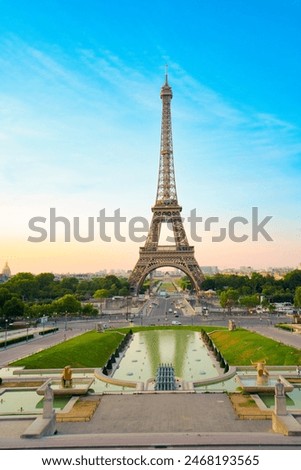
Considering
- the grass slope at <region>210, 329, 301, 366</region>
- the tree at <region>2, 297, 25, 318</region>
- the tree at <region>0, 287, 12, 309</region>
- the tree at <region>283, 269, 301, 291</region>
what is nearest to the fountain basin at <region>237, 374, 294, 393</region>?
the grass slope at <region>210, 329, 301, 366</region>

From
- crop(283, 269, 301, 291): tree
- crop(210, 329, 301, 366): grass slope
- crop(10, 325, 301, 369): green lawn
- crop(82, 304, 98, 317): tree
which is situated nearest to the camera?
crop(10, 325, 301, 369): green lawn

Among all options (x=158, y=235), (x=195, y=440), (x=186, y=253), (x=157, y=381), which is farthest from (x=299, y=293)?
(x=195, y=440)


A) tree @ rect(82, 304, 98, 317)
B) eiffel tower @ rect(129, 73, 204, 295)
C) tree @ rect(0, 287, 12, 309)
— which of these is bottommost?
tree @ rect(82, 304, 98, 317)

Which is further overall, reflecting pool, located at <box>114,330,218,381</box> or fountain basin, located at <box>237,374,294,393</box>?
reflecting pool, located at <box>114,330,218,381</box>

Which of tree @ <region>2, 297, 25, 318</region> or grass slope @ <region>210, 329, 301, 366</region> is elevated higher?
tree @ <region>2, 297, 25, 318</region>

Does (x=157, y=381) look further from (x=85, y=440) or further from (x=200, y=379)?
(x=85, y=440)

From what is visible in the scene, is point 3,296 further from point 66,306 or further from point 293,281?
point 293,281

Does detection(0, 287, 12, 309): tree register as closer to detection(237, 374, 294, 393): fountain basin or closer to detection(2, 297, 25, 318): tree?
detection(2, 297, 25, 318): tree
